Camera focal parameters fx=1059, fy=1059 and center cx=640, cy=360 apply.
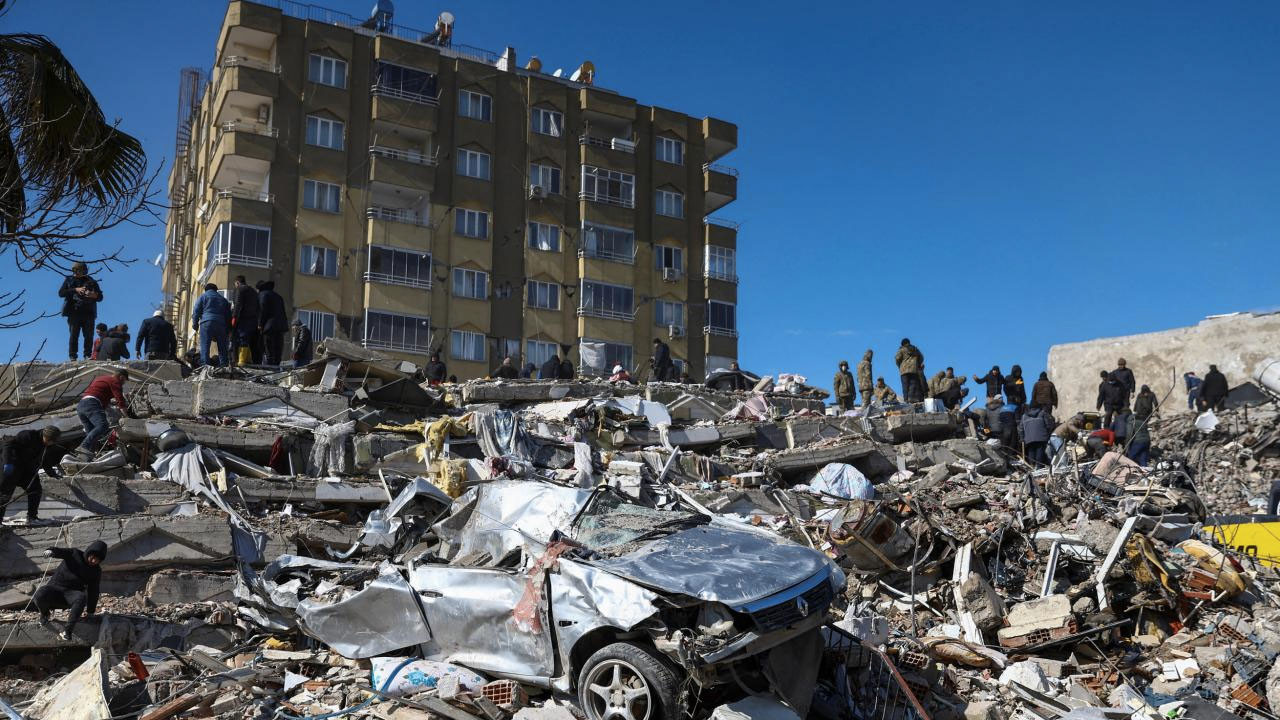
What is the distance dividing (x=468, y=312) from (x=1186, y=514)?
1145 inches

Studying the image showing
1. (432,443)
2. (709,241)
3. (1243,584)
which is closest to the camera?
(1243,584)

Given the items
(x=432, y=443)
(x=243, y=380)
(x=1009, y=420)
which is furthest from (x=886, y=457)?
(x=243, y=380)

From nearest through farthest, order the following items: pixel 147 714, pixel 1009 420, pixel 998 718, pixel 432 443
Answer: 1. pixel 147 714
2. pixel 998 718
3. pixel 432 443
4. pixel 1009 420

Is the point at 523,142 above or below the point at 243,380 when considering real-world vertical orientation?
above

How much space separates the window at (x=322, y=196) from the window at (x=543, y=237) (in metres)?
7.43

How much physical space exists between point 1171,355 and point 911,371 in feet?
24.6

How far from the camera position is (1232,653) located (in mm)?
9172

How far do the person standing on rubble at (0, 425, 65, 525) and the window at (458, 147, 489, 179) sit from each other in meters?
29.7

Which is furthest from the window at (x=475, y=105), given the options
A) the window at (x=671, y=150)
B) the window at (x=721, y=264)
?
the window at (x=721, y=264)

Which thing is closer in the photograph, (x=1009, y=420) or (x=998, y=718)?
(x=998, y=718)

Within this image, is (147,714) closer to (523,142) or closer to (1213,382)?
(1213,382)

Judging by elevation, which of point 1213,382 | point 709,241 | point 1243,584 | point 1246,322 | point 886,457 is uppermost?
point 709,241

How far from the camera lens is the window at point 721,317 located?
43.9 meters

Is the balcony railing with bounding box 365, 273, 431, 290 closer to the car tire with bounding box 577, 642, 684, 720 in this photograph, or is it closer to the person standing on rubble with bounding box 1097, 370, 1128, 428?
the person standing on rubble with bounding box 1097, 370, 1128, 428
